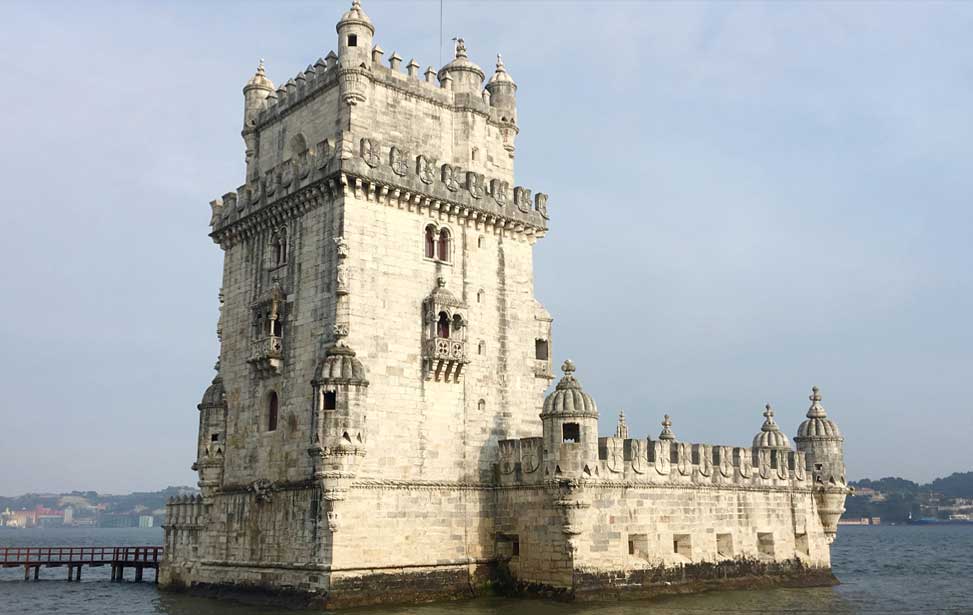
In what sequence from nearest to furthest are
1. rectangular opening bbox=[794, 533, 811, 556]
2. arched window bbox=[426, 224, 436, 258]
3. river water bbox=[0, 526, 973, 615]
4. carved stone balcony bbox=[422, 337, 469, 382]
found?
1. river water bbox=[0, 526, 973, 615]
2. carved stone balcony bbox=[422, 337, 469, 382]
3. arched window bbox=[426, 224, 436, 258]
4. rectangular opening bbox=[794, 533, 811, 556]

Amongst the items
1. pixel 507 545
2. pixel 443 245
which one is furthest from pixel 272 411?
pixel 507 545

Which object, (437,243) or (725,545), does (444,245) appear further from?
(725,545)

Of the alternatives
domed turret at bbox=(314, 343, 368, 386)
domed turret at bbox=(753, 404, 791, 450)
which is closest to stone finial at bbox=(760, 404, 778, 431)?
domed turret at bbox=(753, 404, 791, 450)

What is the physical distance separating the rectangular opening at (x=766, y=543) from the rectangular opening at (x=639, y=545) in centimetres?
855

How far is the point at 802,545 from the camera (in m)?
44.7

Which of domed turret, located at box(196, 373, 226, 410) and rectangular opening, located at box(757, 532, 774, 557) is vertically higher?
domed turret, located at box(196, 373, 226, 410)

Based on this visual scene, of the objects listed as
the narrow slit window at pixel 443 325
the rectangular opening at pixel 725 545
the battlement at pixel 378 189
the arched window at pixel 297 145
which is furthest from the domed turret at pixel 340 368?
the rectangular opening at pixel 725 545

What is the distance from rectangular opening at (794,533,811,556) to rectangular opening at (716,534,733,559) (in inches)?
219

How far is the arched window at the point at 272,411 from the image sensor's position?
36.9m

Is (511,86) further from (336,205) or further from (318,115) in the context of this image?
(336,205)

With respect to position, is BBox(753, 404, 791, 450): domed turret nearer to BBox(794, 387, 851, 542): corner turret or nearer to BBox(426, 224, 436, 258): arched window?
BBox(794, 387, 851, 542): corner turret

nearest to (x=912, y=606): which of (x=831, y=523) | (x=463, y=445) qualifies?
(x=831, y=523)

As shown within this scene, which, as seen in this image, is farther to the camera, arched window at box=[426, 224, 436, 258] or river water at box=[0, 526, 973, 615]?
arched window at box=[426, 224, 436, 258]

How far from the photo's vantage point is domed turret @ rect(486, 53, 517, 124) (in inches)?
1682
